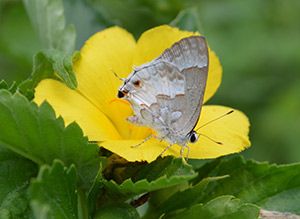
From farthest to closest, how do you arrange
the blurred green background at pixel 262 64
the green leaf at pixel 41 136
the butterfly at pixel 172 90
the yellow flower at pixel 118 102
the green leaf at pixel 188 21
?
the blurred green background at pixel 262 64, the green leaf at pixel 188 21, the butterfly at pixel 172 90, the yellow flower at pixel 118 102, the green leaf at pixel 41 136

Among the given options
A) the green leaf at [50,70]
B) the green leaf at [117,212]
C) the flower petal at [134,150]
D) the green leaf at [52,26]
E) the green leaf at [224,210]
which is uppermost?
the green leaf at [52,26]

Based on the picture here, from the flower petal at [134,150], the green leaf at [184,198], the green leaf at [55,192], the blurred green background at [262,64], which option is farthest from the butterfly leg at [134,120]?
the blurred green background at [262,64]

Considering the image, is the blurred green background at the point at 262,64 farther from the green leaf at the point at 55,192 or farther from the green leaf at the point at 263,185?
the green leaf at the point at 55,192

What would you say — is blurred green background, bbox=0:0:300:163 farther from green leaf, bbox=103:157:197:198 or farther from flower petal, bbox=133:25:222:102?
green leaf, bbox=103:157:197:198

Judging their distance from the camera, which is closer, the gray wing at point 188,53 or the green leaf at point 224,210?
the green leaf at point 224,210

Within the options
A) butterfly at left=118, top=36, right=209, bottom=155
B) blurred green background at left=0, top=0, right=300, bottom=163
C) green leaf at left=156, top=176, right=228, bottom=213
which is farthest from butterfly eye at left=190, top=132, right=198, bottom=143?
blurred green background at left=0, top=0, right=300, bottom=163

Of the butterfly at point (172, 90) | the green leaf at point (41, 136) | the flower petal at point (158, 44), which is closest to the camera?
the green leaf at point (41, 136)

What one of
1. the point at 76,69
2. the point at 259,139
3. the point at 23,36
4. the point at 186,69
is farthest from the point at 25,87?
the point at 259,139

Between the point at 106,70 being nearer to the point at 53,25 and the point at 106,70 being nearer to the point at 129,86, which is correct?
the point at 129,86
